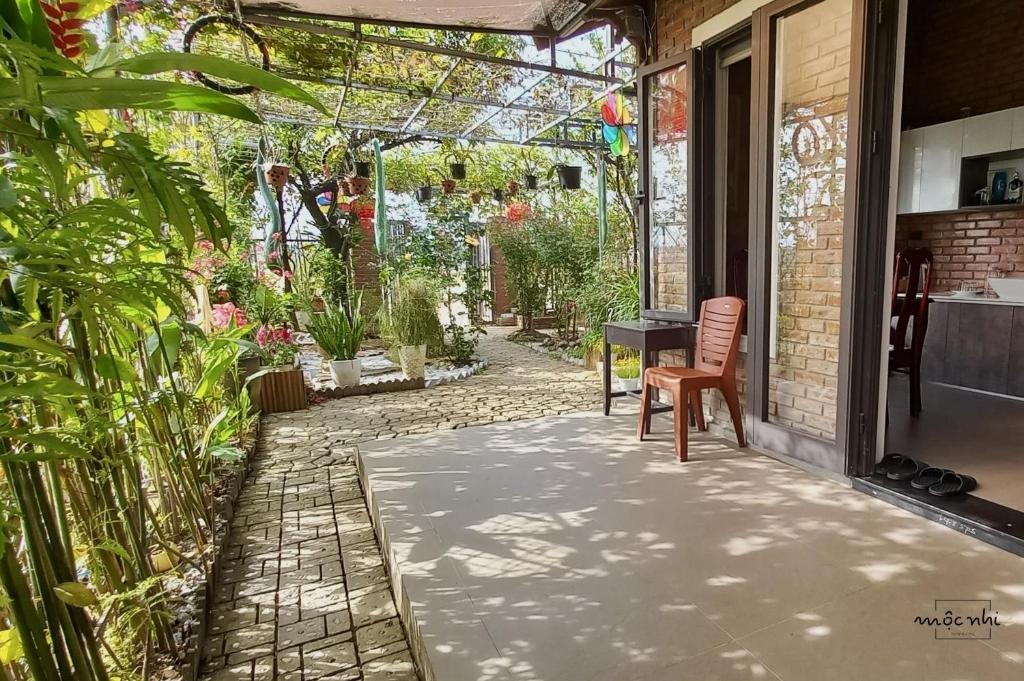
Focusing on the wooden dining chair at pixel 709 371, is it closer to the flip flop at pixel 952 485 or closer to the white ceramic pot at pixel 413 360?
the flip flop at pixel 952 485

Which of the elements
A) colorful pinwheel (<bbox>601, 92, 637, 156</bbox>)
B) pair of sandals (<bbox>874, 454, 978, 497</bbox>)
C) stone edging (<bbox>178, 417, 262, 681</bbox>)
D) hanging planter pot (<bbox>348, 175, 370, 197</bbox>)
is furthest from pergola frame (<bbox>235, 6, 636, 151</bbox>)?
pair of sandals (<bbox>874, 454, 978, 497</bbox>)

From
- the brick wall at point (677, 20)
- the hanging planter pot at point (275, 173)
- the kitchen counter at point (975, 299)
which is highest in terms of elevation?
the brick wall at point (677, 20)

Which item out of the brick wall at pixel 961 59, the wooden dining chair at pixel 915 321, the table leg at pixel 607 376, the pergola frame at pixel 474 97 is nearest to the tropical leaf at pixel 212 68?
the table leg at pixel 607 376

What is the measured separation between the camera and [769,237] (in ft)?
10.3

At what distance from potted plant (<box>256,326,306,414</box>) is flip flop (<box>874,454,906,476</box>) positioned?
4.54m

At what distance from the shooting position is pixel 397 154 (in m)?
9.98

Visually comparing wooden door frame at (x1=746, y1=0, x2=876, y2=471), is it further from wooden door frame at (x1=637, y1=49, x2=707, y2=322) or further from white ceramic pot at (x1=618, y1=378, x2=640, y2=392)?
white ceramic pot at (x1=618, y1=378, x2=640, y2=392)

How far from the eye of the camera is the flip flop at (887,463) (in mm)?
2779

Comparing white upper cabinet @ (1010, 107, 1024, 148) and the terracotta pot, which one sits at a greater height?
white upper cabinet @ (1010, 107, 1024, 148)

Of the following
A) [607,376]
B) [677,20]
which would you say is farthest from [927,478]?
[677,20]

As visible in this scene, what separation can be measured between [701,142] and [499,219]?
20.5 feet

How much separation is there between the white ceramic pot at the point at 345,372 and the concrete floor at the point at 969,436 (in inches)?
185

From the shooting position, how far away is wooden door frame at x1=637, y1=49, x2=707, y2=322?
3.64m

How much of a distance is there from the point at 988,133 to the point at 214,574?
628 cm
